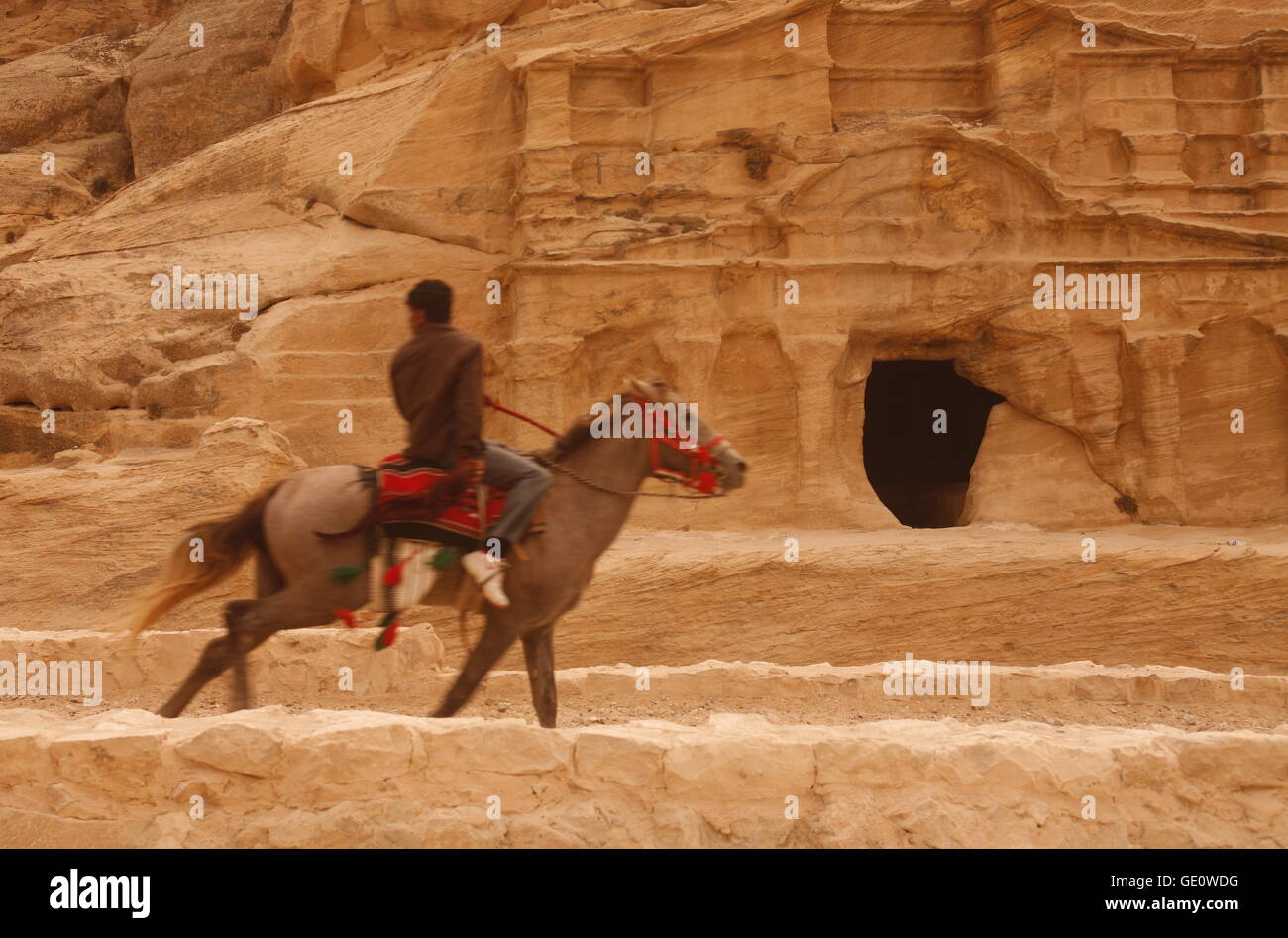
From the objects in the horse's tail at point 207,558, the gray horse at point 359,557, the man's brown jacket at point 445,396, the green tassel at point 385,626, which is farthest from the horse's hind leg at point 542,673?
the horse's tail at point 207,558

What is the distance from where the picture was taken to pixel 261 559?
738cm

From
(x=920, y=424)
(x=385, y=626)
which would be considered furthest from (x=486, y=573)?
(x=920, y=424)

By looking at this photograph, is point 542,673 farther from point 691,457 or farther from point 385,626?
point 691,457

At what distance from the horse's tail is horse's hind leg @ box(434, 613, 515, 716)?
141 centimetres

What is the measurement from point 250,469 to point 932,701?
7579 mm

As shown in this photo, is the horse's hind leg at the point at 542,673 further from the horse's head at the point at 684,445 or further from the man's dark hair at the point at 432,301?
the man's dark hair at the point at 432,301

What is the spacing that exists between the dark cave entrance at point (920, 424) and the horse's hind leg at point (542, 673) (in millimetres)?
15153

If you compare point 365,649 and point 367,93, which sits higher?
point 367,93

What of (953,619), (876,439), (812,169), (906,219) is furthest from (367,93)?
(953,619)

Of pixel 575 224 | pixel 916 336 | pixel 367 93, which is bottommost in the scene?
pixel 916 336

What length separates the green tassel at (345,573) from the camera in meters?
6.98

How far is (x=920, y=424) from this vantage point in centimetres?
2288

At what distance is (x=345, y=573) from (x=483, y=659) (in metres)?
0.91

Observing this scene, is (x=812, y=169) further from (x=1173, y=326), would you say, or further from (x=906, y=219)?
(x=1173, y=326)
